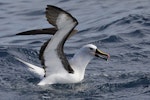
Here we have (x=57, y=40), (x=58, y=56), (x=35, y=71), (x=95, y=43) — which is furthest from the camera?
(x=95, y=43)

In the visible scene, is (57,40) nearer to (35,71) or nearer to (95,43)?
(35,71)

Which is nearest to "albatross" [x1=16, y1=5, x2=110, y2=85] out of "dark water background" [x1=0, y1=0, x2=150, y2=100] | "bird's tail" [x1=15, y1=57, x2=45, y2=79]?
"bird's tail" [x1=15, y1=57, x2=45, y2=79]

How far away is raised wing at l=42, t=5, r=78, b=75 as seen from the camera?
996cm

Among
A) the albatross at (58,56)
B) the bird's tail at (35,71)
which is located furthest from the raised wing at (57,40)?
the bird's tail at (35,71)

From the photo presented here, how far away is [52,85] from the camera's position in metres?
11.0

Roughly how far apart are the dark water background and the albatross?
18 centimetres

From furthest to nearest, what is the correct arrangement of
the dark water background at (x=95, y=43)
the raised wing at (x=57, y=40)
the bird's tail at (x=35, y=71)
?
the bird's tail at (x=35, y=71) < the dark water background at (x=95, y=43) < the raised wing at (x=57, y=40)

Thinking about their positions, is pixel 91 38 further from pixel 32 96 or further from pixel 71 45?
pixel 32 96

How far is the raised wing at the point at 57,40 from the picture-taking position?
9961 mm

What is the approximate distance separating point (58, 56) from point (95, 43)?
330 centimetres

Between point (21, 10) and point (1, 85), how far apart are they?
7.16 meters

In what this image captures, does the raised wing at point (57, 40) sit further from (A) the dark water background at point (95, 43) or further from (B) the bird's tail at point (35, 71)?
(A) the dark water background at point (95, 43)

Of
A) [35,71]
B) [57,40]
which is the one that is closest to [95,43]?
[35,71]

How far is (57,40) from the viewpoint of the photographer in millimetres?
10359
